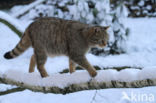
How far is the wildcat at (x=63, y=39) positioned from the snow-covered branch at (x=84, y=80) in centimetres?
48

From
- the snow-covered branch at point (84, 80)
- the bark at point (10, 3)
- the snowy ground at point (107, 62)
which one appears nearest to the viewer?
the snow-covered branch at point (84, 80)

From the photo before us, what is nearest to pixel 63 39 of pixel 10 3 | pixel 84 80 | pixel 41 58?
pixel 41 58

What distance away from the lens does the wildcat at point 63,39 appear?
2.62 m

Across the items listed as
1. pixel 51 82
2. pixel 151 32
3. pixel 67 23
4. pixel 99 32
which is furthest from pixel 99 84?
pixel 151 32

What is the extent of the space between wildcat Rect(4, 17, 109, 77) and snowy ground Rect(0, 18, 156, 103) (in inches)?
12.4

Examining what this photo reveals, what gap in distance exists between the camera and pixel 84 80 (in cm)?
197

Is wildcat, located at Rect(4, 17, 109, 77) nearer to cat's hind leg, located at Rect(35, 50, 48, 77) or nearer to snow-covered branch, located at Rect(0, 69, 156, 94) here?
cat's hind leg, located at Rect(35, 50, 48, 77)

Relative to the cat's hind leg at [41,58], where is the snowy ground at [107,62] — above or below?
below

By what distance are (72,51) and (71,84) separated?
0.66 m

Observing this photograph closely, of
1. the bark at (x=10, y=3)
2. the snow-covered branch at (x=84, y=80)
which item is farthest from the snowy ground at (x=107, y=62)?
the bark at (x=10, y=3)

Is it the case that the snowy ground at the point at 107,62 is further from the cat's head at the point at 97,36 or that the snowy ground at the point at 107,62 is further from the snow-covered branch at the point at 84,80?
the cat's head at the point at 97,36

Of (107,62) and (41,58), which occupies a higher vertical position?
(41,58)

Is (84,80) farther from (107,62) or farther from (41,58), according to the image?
(107,62)

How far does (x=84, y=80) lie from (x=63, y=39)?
2.63 ft
